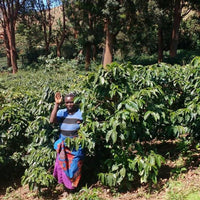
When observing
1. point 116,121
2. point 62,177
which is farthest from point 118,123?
point 62,177

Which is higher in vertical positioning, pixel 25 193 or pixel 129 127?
pixel 129 127

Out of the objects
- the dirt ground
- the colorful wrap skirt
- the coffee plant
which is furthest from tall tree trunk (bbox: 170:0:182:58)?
the colorful wrap skirt

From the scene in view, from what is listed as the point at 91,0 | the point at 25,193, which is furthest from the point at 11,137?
the point at 91,0

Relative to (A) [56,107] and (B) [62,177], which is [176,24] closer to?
(A) [56,107]

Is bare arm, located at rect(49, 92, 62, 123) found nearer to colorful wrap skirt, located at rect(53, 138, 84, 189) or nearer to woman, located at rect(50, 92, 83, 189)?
woman, located at rect(50, 92, 83, 189)

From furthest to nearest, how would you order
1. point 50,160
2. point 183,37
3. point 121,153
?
point 183,37 → point 50,160 → point 121,153

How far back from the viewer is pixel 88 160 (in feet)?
12.8

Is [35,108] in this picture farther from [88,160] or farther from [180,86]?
[180,86]

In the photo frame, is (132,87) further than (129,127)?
Yes

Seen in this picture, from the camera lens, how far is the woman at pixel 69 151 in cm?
336

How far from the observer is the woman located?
3.36m

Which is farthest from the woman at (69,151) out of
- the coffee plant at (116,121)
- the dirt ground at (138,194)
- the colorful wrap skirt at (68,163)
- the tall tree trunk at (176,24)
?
the tall tree trunk at (176,24)

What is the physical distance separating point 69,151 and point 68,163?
0.59 feet

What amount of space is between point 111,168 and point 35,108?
160cm
